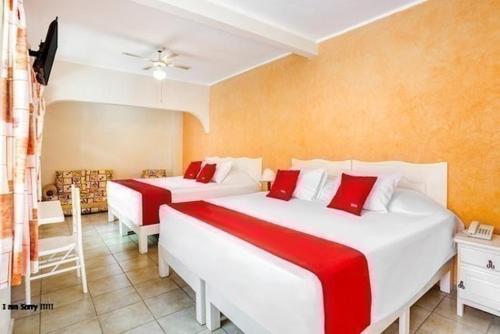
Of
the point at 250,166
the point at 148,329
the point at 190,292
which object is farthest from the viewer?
the point at 250,166

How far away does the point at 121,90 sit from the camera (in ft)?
15.8

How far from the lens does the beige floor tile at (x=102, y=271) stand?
2.74 meters

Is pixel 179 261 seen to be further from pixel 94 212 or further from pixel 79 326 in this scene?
pixel 94 212

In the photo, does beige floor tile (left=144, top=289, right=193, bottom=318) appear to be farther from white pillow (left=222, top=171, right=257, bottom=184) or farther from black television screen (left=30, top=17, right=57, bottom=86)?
white pillow (left=222, top=171, right=257, bottom=184)

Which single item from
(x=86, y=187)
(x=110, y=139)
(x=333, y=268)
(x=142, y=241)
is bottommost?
(x=142, y=241)

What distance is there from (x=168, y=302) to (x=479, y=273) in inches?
97.0

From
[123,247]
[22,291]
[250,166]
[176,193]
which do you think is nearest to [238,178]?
[250,166]

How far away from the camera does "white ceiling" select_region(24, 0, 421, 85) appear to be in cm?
268

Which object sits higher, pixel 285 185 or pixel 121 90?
pixel 121 90

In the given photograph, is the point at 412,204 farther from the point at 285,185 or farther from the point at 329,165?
the point at 285,185

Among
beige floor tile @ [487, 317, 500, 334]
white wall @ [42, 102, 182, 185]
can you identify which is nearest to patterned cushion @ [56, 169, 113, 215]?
white wall @ [42, 102, 182, 185]

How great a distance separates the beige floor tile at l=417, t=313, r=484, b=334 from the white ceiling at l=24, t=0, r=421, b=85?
9.47 feet

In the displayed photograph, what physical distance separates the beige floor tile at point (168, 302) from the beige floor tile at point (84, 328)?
0.39 m

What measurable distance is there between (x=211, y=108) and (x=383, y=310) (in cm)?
506
